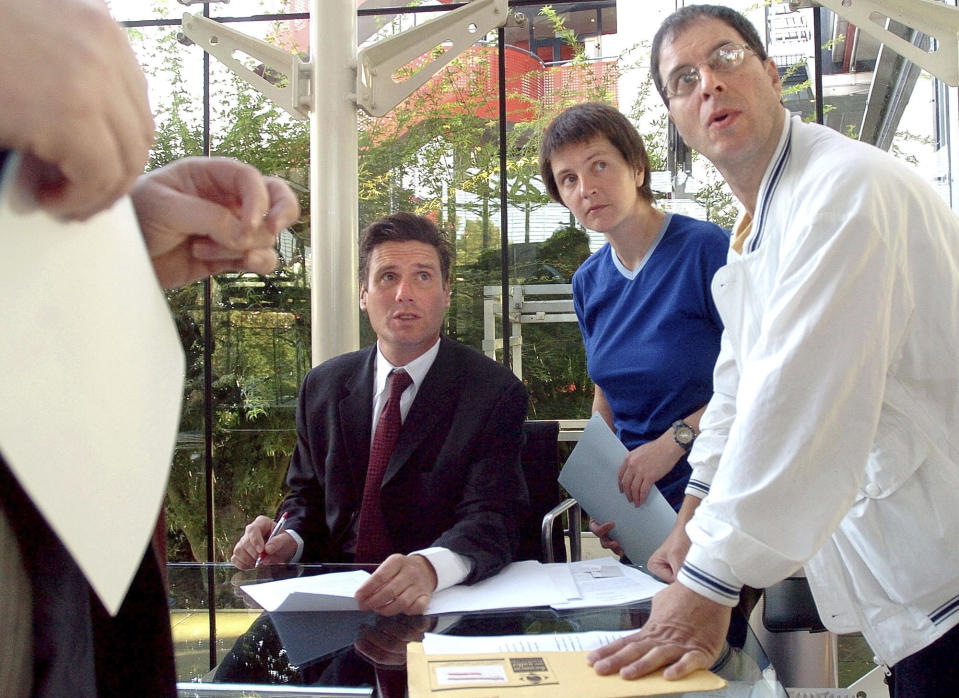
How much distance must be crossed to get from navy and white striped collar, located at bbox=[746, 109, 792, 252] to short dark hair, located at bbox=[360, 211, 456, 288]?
131 cm

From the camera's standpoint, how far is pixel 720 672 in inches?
46.7

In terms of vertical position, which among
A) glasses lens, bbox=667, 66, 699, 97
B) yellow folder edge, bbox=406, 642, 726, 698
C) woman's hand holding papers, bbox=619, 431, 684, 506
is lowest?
yellow folder edge, bbox=406, 642, 726, 698

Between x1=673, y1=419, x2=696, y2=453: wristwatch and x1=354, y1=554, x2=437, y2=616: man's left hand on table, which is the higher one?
x1=673, y1=419, x2=696, y2=453: wristwatch

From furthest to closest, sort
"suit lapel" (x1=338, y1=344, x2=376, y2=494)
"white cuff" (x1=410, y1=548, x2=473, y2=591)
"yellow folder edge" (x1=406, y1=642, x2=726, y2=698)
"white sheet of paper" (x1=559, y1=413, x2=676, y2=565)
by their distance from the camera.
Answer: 1. "suit lapel" (x1=338, y1=344, x2=376, y2=494)
2. "white sheet of paper" (x1=559, y1=413, x2=676, y2=565)
3. "white cuff" (x1=410, y1=548, x2=473, y2=591)
4. "yellow folder edge" (x1=406, y1=642, x2=726, y2=698)

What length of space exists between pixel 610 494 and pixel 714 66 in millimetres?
1134

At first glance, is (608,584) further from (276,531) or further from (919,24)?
(919,24)

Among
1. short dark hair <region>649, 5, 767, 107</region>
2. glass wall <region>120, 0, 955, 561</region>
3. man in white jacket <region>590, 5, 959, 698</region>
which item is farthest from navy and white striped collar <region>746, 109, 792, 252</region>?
glass wall <region>120, 0, 955, 561</region>

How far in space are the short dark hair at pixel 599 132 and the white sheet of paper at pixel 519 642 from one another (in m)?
1.65

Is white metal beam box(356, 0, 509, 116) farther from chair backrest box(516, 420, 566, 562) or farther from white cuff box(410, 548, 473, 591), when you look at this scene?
white cuff box(410, 548, 473, 591)

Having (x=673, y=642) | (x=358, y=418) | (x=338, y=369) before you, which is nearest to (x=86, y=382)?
(x=673, y=642)

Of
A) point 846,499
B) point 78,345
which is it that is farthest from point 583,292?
point 78,345

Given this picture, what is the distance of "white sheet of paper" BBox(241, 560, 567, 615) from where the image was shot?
5.29 feet

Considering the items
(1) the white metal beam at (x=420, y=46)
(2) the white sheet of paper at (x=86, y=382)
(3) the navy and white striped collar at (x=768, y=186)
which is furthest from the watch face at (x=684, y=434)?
(1) the white metal beam at (x=420, y=46)

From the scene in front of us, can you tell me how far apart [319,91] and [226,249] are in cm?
360
